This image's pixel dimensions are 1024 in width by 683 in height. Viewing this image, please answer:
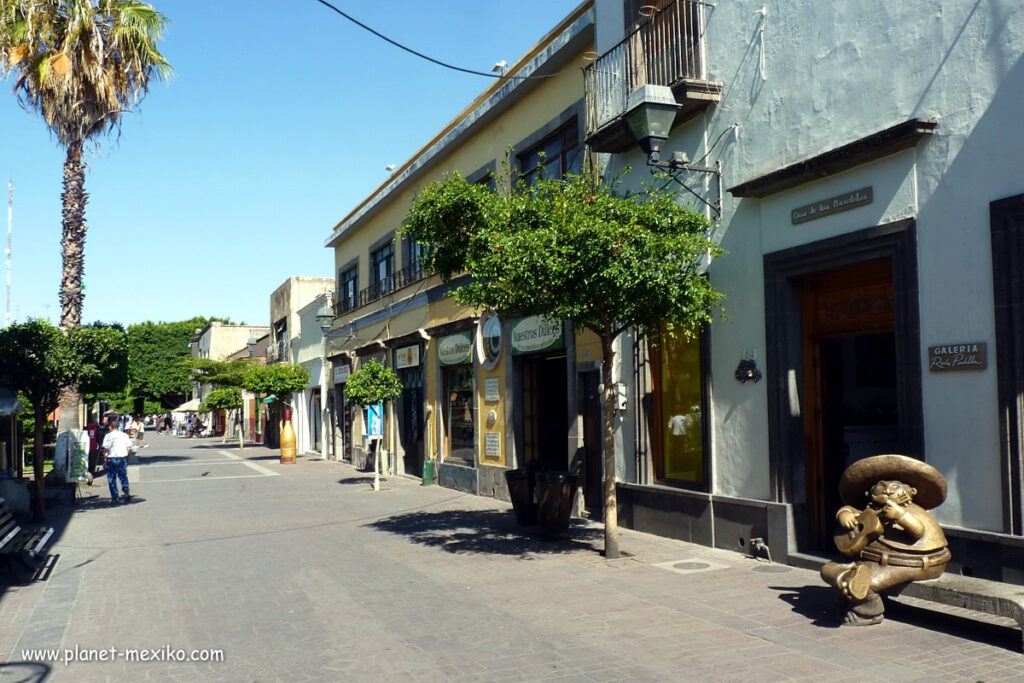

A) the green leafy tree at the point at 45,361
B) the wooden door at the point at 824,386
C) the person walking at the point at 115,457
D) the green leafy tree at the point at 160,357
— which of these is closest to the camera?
the wooden door at the point at 824,386

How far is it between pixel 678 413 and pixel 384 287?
47.9ft

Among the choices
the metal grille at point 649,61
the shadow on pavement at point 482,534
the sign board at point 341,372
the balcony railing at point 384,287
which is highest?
the metal grille at point 649,61

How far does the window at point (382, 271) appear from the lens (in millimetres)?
24219

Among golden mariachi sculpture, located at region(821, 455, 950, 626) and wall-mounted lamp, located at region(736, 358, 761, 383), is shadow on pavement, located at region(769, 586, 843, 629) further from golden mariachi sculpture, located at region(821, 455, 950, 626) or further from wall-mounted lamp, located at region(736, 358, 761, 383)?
wall-mounted lamp, located at region(736, 358, 761, 383)

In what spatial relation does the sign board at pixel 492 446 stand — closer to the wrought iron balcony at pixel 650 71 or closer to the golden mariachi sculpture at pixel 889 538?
the wrought iron balcony at pixel 650 71

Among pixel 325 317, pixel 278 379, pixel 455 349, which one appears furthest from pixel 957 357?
pixel 278 379

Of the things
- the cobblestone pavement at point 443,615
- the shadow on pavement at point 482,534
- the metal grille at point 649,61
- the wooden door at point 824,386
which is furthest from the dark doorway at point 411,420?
the wooden door at point 824,386

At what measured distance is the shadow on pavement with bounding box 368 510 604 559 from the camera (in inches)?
424

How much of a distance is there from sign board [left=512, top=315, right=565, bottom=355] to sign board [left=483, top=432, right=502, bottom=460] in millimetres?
1871

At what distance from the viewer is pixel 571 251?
8.84 m

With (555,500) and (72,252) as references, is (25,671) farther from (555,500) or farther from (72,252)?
(72,252)

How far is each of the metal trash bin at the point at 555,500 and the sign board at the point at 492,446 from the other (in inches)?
221

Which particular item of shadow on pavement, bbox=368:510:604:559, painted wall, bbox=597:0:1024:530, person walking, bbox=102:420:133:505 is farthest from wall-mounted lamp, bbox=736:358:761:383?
person walking, bbox=102:420:133:505

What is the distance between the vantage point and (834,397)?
9.55 m
